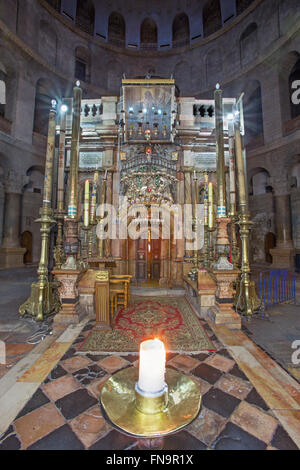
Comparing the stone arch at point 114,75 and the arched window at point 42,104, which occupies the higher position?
the stone arch at point 114,75

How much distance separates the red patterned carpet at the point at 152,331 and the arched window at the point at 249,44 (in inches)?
659

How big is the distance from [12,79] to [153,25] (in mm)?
12765

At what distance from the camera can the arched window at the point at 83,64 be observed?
15.0 meters

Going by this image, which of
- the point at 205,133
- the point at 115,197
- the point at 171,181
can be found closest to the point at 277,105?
the point at 205,133

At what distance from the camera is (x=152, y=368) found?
5.12 ft

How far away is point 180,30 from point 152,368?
23.3 m

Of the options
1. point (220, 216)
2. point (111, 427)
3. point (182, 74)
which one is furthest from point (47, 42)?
point (111, 427)

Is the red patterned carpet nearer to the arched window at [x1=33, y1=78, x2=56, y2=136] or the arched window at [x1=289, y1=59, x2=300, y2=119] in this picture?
the arched window at [x1=289, y1=59, x2=300, y2=119]

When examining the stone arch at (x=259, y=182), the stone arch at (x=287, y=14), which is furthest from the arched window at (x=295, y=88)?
the stone arch at (x=259, y=182)

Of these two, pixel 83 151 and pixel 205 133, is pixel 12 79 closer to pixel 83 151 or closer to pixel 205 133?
pixel 83 151

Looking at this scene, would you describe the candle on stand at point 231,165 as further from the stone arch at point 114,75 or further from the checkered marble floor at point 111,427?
the stone arch at point 114,75

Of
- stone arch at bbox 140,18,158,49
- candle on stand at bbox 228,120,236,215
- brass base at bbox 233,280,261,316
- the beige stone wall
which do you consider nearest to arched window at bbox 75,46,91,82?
the beige stone wall

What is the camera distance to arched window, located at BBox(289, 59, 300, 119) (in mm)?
11391

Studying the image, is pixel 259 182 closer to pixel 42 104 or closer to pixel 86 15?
pixel 42 104
